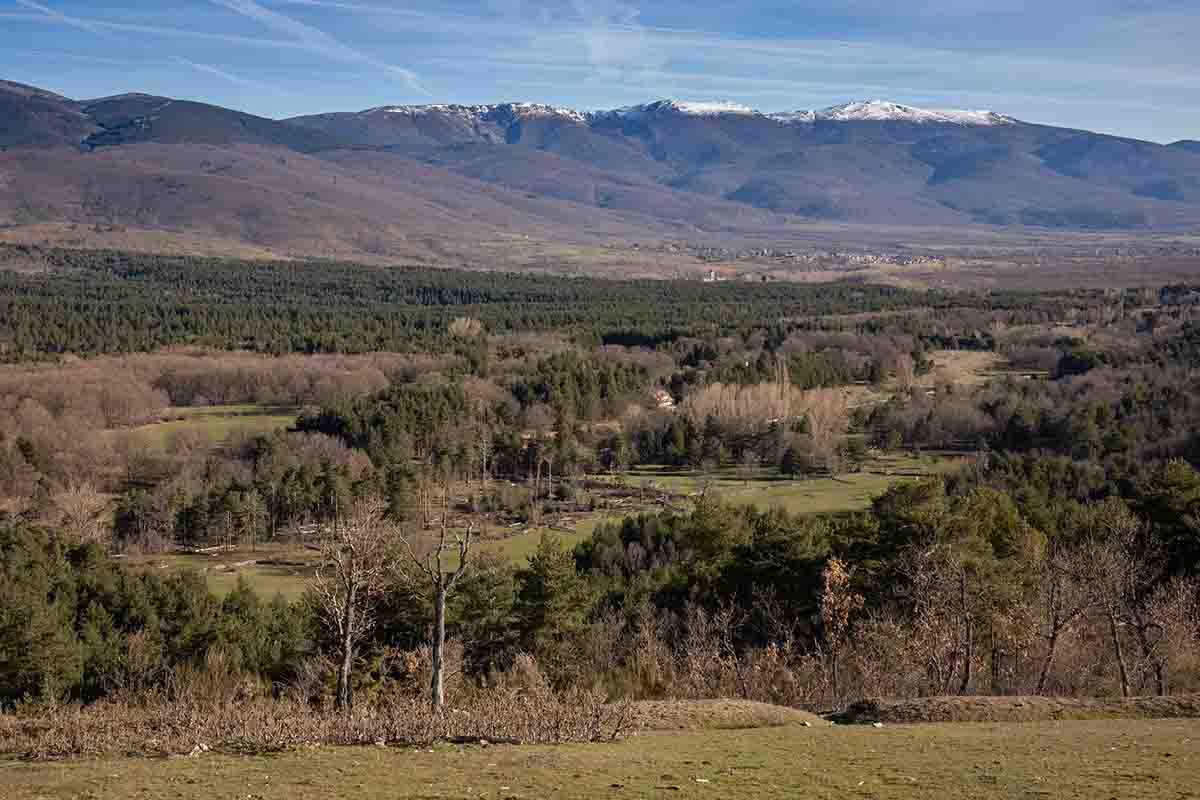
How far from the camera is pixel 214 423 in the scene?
81188mm

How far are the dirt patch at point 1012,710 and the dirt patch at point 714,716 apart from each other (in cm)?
104

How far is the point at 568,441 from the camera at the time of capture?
74.1m

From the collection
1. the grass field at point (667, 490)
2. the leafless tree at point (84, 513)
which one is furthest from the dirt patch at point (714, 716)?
the leafless tree at point (84, 513)

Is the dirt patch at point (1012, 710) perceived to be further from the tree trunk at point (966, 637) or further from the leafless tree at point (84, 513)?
the leafless tree at point (84, 513)

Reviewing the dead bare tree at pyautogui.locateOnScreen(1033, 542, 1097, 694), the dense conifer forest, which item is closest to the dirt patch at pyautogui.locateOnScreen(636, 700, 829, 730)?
the dense conifer forest

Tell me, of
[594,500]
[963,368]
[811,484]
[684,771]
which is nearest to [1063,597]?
[684,771]

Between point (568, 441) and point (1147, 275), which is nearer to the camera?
point (568, 441)

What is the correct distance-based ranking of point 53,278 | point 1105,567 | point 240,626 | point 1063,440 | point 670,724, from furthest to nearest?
point 53,278
point 1063,440
point 240,626
point 1105,567
point 670,724

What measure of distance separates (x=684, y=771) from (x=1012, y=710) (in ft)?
29.1

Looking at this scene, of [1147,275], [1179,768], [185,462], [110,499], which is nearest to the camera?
[1179,768]

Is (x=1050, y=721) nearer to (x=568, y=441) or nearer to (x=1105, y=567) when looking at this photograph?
(x=1105, y=567)

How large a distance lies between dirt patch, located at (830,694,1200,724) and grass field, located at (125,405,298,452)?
5988 cm

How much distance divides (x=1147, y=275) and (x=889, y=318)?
276 feet

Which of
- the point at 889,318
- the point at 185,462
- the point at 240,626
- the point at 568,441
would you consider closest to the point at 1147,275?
the point at 889,318
